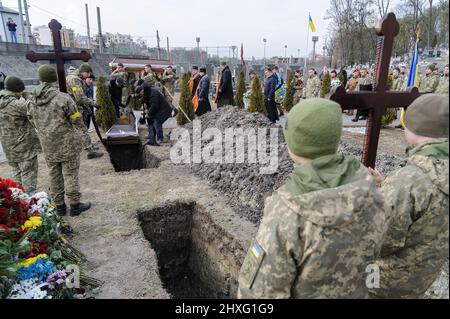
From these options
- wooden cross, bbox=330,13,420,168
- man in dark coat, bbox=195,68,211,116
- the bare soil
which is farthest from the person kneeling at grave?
wooden cross, bbox=330,13,420,168

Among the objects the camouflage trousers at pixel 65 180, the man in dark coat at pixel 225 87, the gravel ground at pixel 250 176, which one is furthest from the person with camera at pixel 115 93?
the camouflage trousers at pixel 65 180

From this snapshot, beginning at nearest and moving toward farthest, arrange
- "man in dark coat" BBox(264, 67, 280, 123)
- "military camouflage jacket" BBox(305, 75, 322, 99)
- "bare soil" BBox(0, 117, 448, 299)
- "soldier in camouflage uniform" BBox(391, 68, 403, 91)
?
"bare soil" BBox(0, 117, 448, 299)
"man in dark coat" BBox(264, 67, 280, 123)
"military camouflage jacket" BBox(305, 75, 322, 99)
"soldier in camouflage uniform" BBox(391, 68, 403, 91)

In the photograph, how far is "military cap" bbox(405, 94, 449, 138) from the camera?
139 cm

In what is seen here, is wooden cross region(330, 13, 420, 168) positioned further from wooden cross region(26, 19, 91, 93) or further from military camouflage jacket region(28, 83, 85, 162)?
wooden cross region(26, 19, 91, 93)

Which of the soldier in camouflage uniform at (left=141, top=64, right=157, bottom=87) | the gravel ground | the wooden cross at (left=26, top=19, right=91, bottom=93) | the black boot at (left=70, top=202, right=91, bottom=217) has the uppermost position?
the wooden cross at (left=26, top=19, right=91, bottom=93)

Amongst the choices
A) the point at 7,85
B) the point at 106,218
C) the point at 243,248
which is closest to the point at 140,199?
the point at 106,218

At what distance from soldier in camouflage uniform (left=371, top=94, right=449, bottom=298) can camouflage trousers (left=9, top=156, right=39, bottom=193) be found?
4677mm

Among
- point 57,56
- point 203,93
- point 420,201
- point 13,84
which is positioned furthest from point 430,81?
point 13,84

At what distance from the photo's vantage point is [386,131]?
937 centimetres

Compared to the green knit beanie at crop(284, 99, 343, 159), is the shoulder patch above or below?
below

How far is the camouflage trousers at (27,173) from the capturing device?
179 inches

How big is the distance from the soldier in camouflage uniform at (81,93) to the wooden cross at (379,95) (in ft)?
16.1

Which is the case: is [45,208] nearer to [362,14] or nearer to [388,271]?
[388,271]

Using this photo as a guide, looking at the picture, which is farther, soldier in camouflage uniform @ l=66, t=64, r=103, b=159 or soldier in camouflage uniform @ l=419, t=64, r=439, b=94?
soldier in camouflage uniform @ l=419, t=64, r=439, b=94
